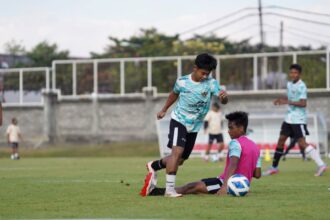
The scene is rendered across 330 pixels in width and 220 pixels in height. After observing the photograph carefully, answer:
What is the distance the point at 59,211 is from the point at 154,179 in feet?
8.91

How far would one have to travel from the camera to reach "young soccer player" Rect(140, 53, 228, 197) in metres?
13.9

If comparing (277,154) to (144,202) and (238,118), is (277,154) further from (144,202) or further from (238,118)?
(144,202)

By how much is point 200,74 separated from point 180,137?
3.10 ft

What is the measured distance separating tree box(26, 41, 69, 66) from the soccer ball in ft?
233

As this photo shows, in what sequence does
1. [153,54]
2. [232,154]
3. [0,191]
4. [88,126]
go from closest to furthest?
[232,154]
[0,191]
[88,126]
[153,54]

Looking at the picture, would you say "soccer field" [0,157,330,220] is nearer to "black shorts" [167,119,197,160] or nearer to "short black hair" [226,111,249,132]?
"black shorts" [167,119,197,160]

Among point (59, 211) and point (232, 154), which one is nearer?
point (59, 211)

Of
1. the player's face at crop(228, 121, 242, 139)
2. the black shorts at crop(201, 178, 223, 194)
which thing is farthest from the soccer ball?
the player's face at crop(228, 121, 242, 139)

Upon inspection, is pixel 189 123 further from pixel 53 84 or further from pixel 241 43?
pixel 241 43

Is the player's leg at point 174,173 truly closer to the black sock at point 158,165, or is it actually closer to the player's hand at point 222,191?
the black sock at point 158,165

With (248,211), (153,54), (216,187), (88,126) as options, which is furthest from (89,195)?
(153,54)

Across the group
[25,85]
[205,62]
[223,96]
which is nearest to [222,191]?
[223,96]

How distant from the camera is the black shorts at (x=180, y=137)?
45.6 feet

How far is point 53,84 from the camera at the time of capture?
5044 centimetres
